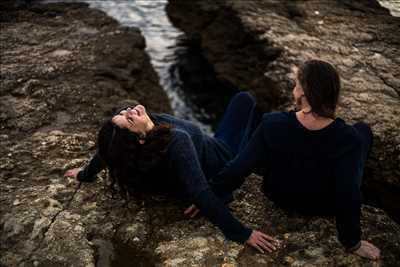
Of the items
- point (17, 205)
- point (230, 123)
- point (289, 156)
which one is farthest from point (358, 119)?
point (17, 205)

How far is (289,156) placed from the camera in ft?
10.9

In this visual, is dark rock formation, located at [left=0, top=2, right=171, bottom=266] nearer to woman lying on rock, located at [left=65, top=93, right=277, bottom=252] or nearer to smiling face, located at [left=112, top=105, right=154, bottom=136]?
woman lying on rock, located at [left=65, top=93, right=277, bottom=252]

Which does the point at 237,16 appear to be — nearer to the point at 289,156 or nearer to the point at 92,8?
the point at 92,8

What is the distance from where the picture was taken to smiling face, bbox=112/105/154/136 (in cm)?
327

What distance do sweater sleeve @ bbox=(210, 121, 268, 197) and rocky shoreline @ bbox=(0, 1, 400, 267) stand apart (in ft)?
1.36

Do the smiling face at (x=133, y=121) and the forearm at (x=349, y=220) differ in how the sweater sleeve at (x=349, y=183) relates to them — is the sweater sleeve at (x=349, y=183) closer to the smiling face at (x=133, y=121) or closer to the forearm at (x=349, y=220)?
the forearm at (x=349, y=220)

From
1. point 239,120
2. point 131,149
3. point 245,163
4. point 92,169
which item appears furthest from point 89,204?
point 239,120

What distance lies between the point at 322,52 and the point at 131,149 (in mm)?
3798

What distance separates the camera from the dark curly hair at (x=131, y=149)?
328cm

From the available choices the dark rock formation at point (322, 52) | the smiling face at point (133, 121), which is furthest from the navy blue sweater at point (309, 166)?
the dark rock formation at point (322, 52)

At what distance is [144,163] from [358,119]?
2.68 m

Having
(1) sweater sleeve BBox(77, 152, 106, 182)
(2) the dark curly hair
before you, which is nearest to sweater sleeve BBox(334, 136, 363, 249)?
(2) the dark curly hair

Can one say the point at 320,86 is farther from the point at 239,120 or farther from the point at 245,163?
the point at 239,120

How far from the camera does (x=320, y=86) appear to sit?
115 inches
